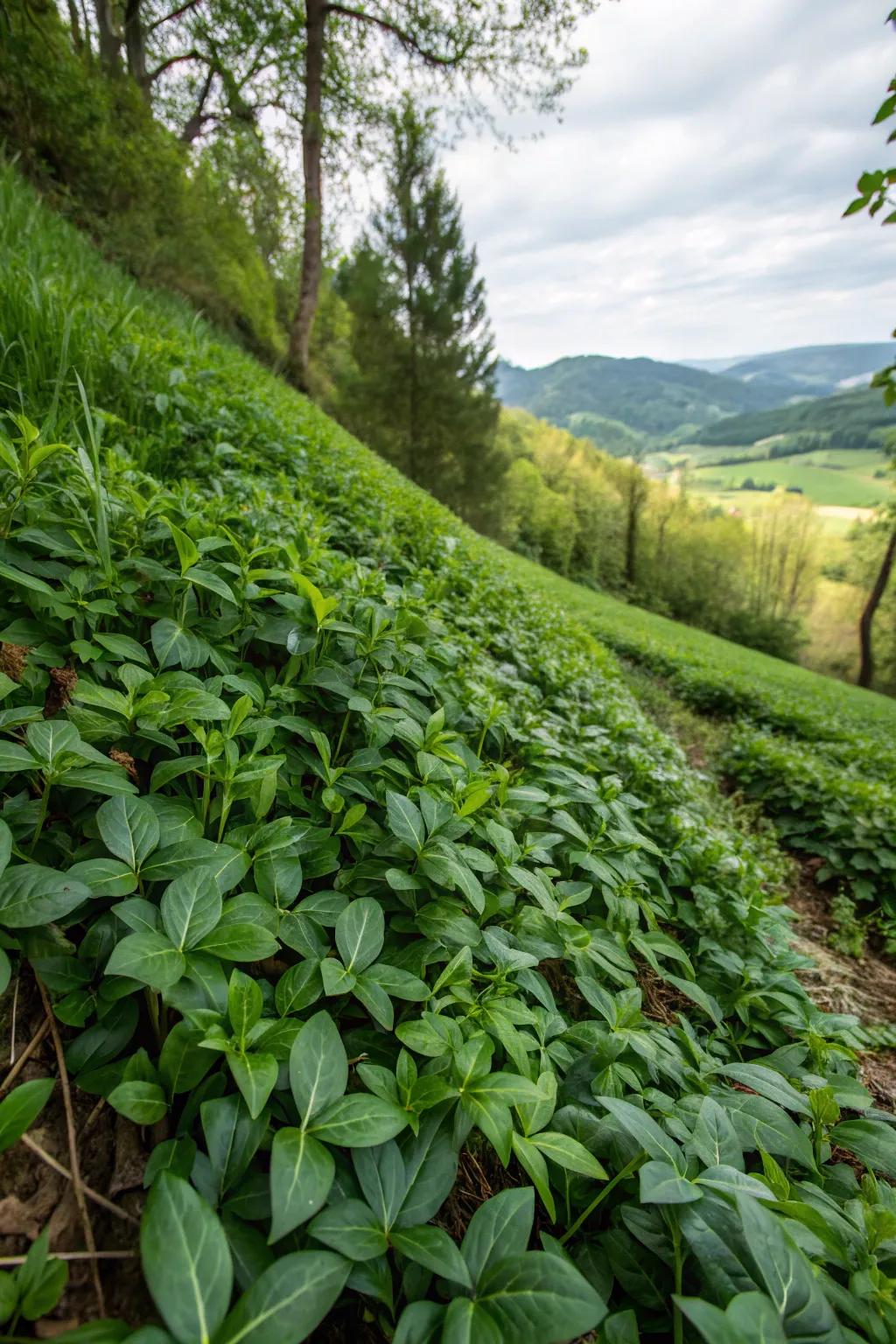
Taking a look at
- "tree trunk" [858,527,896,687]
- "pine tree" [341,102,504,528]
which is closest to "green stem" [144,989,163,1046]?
"pine tree" [341,102,504,528]

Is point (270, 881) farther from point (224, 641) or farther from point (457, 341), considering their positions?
point (457, 341)

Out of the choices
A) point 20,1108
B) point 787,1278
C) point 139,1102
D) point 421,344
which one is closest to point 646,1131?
point 787,1278

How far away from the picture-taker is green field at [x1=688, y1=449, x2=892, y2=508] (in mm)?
102938

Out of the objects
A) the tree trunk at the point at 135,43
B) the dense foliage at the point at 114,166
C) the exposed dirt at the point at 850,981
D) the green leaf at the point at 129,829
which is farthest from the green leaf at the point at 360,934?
the tree trunk at the point at 135,43

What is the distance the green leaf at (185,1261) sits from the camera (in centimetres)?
60

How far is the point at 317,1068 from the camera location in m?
0.85

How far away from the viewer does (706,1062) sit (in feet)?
4.33

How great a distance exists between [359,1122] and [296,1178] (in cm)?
12

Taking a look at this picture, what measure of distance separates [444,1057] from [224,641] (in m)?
1.19

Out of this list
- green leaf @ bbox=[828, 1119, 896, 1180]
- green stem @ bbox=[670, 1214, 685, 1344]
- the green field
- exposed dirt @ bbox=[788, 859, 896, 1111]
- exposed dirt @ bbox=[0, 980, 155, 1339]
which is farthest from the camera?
the green field

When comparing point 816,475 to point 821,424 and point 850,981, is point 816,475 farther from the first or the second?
point 850,981

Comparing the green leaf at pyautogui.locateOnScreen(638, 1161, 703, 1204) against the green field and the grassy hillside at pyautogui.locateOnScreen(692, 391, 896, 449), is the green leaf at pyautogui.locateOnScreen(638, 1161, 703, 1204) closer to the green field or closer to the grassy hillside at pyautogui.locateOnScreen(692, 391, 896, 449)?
the green field

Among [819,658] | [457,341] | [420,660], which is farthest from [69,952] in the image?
[819,658]

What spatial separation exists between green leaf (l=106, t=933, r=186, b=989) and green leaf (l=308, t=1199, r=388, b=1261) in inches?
14.9
